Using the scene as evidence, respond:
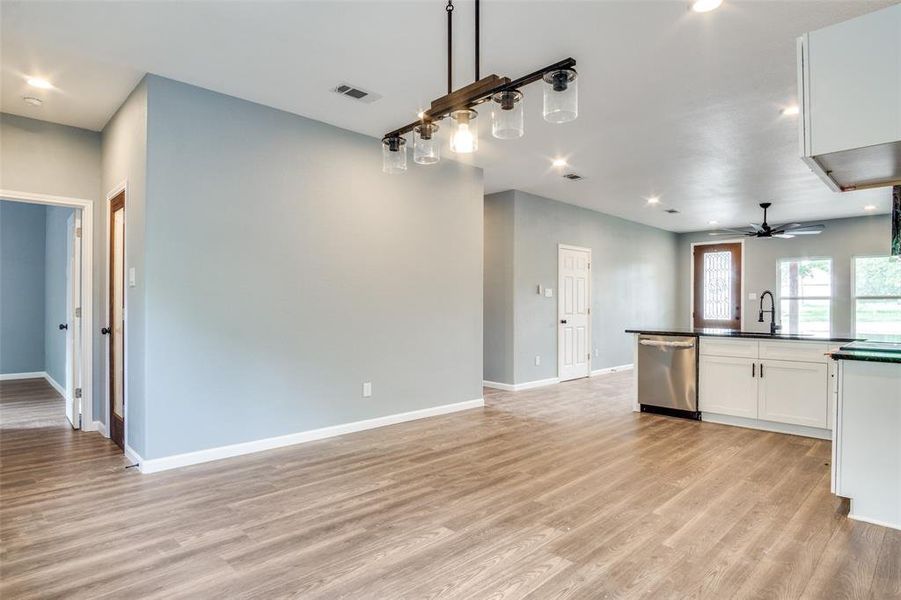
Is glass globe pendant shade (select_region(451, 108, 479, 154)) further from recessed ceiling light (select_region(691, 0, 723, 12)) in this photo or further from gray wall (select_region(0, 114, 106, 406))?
gray wall (select_region(0, 114, 106, 406))

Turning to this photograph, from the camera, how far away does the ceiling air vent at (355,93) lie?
12.0 feet

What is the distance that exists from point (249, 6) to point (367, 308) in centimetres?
260

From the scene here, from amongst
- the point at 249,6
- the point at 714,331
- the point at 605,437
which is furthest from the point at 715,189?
the point at 249,6

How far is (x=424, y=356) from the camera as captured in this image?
5.13 meters

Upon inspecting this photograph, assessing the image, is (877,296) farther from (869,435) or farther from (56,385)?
(56,385)

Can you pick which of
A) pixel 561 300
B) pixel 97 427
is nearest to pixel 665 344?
pixel 561 300

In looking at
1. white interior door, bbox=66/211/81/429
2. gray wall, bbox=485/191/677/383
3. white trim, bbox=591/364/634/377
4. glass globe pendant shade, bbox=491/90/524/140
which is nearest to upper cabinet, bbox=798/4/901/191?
glass globe pendant shade, bbox=491/90/524/140

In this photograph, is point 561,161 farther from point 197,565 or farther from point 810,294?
point 810,294

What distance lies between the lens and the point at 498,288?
22.5 ft

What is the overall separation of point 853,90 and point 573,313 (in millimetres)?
5698

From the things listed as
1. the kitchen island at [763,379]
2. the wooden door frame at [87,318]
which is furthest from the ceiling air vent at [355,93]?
the kitchen island at [763,379]

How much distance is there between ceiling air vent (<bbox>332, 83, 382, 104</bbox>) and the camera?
12.0 feet

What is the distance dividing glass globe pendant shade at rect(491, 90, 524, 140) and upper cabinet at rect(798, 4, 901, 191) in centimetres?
131

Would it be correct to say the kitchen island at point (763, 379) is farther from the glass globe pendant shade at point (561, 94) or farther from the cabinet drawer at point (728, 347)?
the glass globe pendant shade at point (561, 94)
